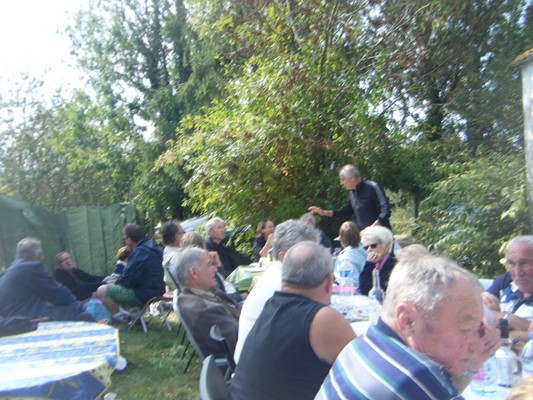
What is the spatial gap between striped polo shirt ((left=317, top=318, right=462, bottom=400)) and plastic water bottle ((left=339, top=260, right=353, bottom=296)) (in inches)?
108

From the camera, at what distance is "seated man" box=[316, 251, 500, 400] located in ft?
4.82

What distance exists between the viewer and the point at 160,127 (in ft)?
58.7

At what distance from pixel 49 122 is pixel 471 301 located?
18.1 metres

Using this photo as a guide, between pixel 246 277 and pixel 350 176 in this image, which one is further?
pixel 350 176

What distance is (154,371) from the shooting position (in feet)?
17.4

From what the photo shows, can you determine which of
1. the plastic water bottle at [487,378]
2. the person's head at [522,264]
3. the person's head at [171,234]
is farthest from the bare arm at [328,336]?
the person's head at [171,234]

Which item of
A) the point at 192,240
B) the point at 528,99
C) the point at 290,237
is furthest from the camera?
the point at 528,99

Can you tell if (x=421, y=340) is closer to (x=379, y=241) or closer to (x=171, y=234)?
(x=379, y=241)

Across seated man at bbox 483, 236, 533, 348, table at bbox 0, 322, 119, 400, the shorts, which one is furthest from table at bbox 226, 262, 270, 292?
seated man at bbox 483, 236, 533, 348

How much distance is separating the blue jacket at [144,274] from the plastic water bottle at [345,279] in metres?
2.69

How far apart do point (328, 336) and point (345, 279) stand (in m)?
2.45

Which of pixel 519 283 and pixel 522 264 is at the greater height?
pixel 522 264

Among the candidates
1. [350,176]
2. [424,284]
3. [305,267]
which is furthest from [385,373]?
[350,176]

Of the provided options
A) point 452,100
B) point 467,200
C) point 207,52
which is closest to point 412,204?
point 452,100
